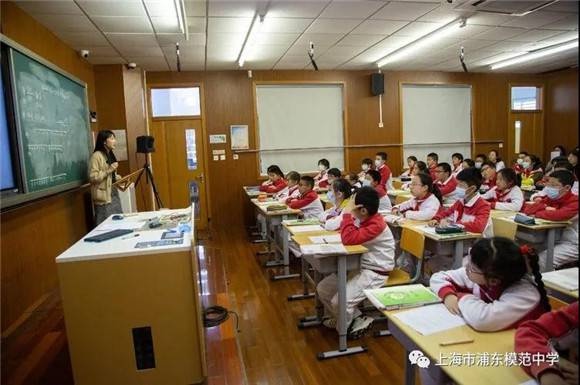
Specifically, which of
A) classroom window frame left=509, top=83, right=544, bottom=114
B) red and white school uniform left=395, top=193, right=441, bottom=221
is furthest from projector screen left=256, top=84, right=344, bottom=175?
classroom window frame left=509, top=83, right=544, bottom=114

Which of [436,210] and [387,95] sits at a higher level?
[387,95]

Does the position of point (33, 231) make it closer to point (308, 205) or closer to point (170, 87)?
point (308, 205)

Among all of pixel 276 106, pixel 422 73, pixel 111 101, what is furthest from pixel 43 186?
pixel 422 73

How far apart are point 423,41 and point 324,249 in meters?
4.53

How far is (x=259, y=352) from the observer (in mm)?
2900

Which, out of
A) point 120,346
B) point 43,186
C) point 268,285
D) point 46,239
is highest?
point 43,186

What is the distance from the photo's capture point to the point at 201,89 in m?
7.30

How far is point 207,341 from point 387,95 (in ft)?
21.7

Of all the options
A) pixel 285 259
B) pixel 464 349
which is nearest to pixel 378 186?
pixel 285 259

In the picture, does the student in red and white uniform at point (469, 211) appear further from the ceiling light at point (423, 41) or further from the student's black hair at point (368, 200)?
the ceiling light at point (423, 41)

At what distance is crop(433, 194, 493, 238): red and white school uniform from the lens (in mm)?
3286

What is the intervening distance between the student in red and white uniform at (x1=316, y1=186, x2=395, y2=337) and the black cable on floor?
3.15 feet

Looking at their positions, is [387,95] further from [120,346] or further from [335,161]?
[120,346]

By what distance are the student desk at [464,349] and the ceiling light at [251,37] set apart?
12.8ft
